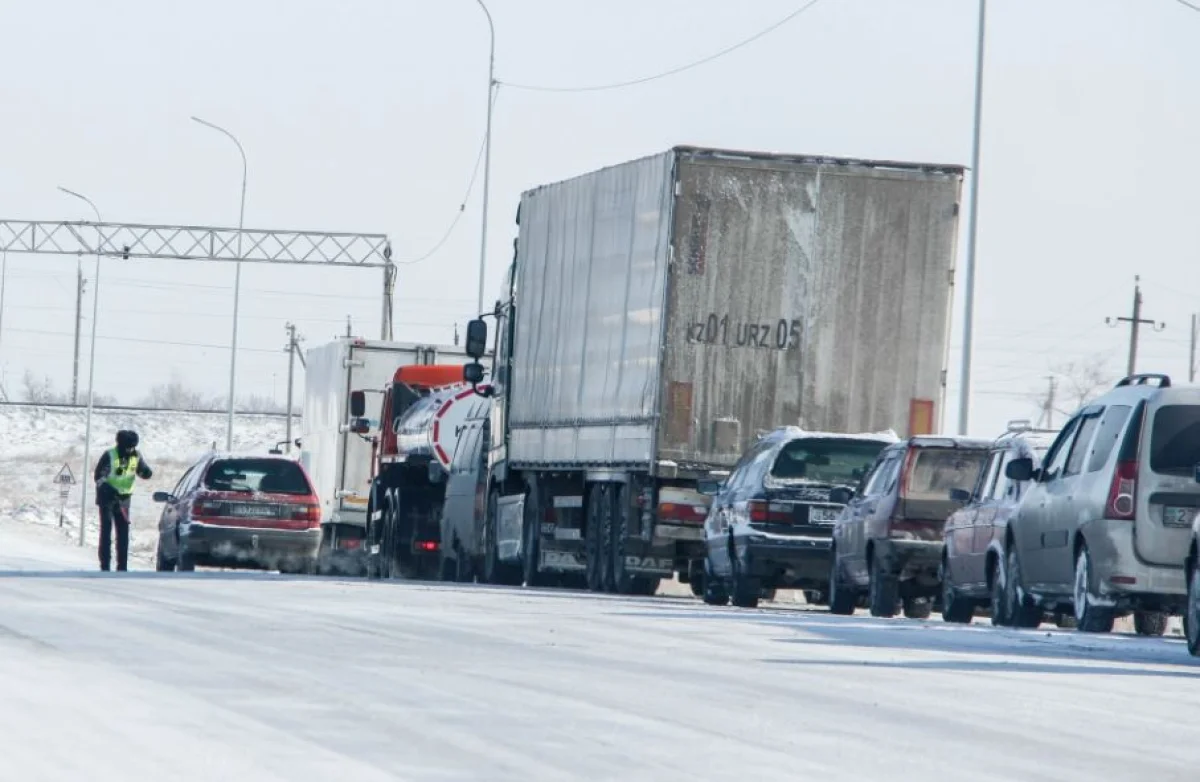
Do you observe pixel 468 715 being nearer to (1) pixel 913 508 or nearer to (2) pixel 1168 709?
(2) pixel 1168 709

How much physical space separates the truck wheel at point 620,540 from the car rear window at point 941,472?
4.49 meters

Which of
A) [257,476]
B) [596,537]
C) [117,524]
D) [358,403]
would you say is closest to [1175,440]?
[596,537]

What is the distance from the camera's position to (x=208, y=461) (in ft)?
116

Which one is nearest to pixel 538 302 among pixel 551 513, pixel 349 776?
pixel 551 513

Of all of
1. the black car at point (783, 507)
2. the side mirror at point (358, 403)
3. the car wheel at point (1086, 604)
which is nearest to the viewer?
the car wheel at point (1086, 604)

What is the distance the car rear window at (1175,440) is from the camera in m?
19.3

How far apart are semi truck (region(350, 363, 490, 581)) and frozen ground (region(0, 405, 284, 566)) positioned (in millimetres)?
76378

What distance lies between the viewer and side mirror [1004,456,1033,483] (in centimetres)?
2180

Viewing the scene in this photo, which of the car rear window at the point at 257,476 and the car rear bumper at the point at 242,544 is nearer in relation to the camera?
the car rear bumper at the point at 242,544

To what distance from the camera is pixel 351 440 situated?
138 feet

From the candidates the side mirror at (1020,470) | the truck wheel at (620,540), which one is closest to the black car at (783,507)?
the truck wheel at (620,540)

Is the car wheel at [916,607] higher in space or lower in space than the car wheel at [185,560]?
higher

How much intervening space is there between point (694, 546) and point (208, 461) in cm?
881

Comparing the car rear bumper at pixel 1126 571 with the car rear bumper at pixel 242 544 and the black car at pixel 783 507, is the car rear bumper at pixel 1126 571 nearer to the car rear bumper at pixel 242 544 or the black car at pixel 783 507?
the black car at pixel 783 507
